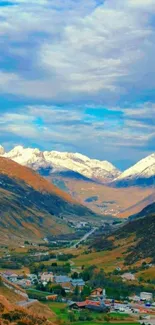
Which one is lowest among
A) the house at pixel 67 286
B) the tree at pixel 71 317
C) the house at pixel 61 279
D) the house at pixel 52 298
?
the tree at pixel 71 317

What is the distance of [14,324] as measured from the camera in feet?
258

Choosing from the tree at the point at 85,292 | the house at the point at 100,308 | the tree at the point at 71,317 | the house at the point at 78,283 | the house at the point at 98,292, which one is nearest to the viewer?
the tree at the point at 71,317

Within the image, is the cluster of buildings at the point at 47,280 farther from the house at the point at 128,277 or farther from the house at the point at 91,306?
the house at the point at 91,306

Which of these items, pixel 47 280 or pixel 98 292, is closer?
pixel 98 292

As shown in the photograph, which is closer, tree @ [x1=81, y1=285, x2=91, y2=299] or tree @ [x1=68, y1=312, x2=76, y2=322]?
tree @ [x1=68, y1=312, x2=76, y2=322]

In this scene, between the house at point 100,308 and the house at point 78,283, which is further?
the house at point 78,283

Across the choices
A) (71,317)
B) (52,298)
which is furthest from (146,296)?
(71,317)

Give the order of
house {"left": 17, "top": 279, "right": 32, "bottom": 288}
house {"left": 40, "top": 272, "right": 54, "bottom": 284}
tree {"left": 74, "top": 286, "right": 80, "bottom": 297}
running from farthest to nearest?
house {"left": 40, "top": 272, "right": 54, "bottom": 284} → house {"left": 17, "top": 279, "right": 32, "bottom": 288} → tree {"left": 74, "top": 286, "right": 80, "bottom": 297}

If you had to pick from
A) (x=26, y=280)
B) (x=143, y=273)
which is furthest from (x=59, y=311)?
(x=143, y=273)

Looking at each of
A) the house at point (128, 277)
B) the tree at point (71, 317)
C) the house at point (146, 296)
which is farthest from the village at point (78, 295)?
the tree at point (71, 317)

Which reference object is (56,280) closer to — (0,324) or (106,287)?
(106,287)

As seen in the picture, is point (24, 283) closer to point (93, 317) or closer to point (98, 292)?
point (98, 292)

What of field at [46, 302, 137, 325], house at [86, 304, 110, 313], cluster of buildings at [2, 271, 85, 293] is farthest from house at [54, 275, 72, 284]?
house at [86, 304, 110, 313]

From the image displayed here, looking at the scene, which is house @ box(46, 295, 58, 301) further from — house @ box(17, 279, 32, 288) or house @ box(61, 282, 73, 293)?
house @ box(17, 279, 32, 288)
